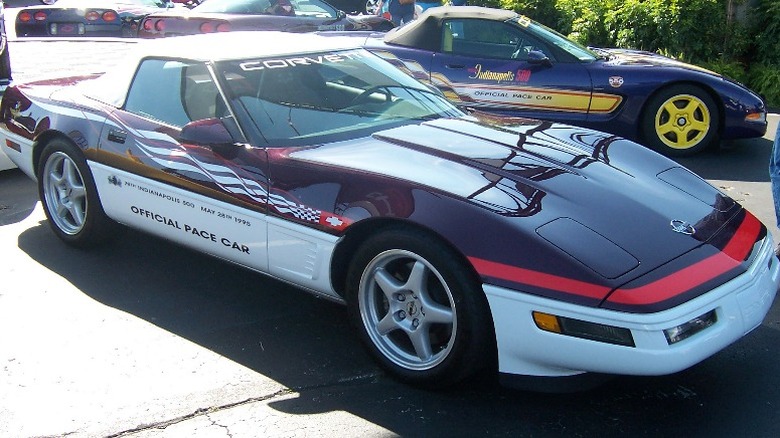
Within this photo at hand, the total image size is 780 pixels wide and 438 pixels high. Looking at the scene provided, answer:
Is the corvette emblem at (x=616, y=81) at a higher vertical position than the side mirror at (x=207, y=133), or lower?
lower

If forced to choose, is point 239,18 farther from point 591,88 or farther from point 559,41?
point 591,88

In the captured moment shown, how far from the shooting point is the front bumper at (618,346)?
9.42 feet

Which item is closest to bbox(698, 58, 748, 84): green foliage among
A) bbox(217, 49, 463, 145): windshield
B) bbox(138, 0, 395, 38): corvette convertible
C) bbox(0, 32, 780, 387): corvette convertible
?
bbox(138, 0, 395, 38): corvette convertible

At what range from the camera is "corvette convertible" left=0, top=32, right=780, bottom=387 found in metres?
2.99

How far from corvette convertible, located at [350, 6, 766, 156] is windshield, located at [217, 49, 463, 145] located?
2.71 metres

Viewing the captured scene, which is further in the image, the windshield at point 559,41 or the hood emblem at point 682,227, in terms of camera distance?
the windshield at point 559,41

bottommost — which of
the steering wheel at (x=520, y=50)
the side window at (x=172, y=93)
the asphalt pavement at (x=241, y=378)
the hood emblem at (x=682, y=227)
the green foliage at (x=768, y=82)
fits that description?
the asphalt pavement at (x=241, y=378)

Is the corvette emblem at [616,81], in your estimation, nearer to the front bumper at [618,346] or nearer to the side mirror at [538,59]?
the side mirror at [538,59]

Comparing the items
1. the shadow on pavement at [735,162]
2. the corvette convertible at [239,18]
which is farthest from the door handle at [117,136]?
the corvette convertible at [239,18]

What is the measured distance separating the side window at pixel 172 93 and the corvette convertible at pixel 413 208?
12mm

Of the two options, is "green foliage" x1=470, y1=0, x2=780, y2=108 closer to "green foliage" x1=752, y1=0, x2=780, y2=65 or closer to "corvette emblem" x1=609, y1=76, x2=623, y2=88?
"green foliage" x1=752, y1=0, x2=780, y2=65

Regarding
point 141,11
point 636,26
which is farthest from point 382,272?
point 141,11

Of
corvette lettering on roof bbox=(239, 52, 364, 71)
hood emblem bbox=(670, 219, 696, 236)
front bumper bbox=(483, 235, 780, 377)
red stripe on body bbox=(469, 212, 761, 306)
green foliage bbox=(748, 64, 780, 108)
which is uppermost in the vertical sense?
corvette lettering on roof bbox=(239, 52, 364, 71)

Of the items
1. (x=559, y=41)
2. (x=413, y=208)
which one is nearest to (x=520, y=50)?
(x=559, y=41)
